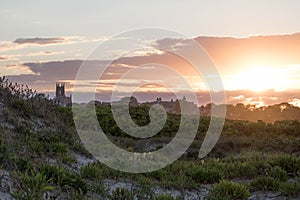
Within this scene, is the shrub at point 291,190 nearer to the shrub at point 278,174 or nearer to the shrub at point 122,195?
the shrub at point 278,174

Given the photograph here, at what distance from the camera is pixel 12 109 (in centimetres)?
1399

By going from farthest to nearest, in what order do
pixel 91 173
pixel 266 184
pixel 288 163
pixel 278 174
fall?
1. pixel 288 163
2. pixel 278 174
3. pixel 266 184
4. pixel 91 173

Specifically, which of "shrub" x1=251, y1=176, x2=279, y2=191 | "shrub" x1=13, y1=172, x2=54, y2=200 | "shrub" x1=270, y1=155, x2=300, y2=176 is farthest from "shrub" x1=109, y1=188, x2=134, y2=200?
"shrub" x1=270, y1=155, x2=300, y2=176

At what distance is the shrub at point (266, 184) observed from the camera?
9.39 metres

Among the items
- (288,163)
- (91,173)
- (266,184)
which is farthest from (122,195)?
(288,163)

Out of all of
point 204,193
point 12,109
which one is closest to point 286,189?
point 204,193

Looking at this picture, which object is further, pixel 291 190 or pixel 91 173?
pixel 91 173

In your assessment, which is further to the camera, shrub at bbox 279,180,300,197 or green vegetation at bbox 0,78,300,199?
shrub at bbox 279,180,300,197

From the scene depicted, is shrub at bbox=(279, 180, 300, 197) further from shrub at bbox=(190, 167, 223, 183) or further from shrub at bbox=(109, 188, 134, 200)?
shrub at bbox=(109, 188, 134, 200)

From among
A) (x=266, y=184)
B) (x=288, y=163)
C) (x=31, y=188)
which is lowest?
(x=266, y=184)

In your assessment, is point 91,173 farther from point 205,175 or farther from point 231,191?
point 231,191

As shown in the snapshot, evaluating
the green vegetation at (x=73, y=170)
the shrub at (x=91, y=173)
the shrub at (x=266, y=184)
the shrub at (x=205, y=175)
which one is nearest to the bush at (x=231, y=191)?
the green vegetation at (x=73, y=170)

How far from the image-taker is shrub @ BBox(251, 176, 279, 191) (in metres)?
9.39

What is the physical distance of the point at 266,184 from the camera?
31.2ft
